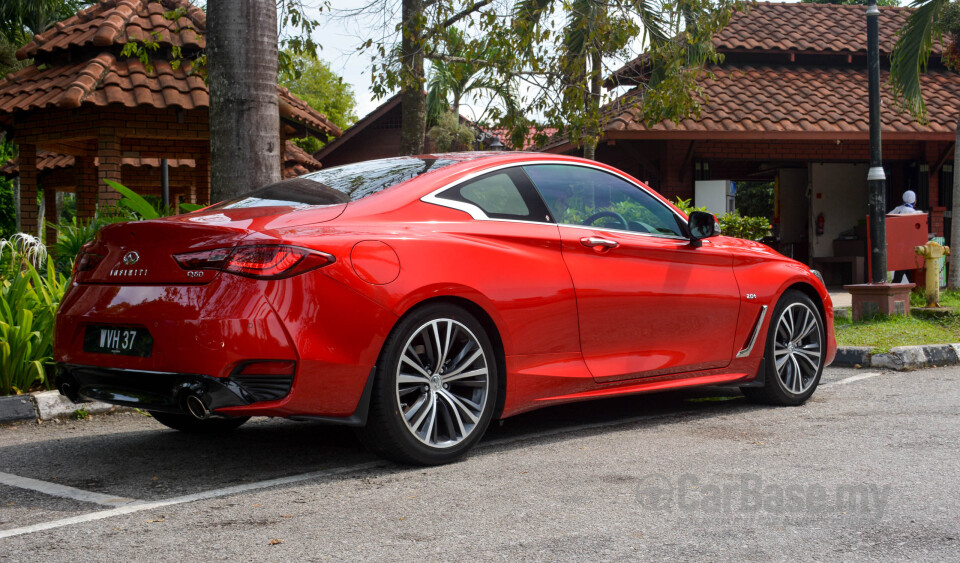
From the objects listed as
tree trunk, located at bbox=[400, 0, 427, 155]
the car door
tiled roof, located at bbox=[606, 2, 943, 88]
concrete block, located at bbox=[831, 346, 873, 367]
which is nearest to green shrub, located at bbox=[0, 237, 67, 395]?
the car door

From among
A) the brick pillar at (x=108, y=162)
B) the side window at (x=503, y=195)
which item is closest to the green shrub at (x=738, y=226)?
the brick pillar at (x=108, y=162)

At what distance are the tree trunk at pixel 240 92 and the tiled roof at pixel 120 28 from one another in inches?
207

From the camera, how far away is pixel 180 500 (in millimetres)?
3959

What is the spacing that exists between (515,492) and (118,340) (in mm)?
1840

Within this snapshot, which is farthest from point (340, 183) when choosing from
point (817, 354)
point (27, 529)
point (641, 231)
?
point (817, 354)

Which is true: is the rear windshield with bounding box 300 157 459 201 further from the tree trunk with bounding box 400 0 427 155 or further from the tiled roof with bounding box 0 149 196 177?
the tiled roof with bounding box 0 149 196 177

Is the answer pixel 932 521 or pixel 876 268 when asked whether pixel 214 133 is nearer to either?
pixel 932 521

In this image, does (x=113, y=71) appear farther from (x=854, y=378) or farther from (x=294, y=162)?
(x=854, y=378)

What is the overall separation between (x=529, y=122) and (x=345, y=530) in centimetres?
963

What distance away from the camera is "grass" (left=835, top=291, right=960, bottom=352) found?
371 inches

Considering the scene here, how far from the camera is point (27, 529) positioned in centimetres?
355

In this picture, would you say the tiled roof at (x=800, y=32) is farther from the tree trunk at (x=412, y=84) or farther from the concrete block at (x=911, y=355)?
the concrete block at (x=911, y=355)

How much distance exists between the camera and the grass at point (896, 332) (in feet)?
30.9

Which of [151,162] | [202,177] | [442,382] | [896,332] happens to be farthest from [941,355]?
[151,162]
